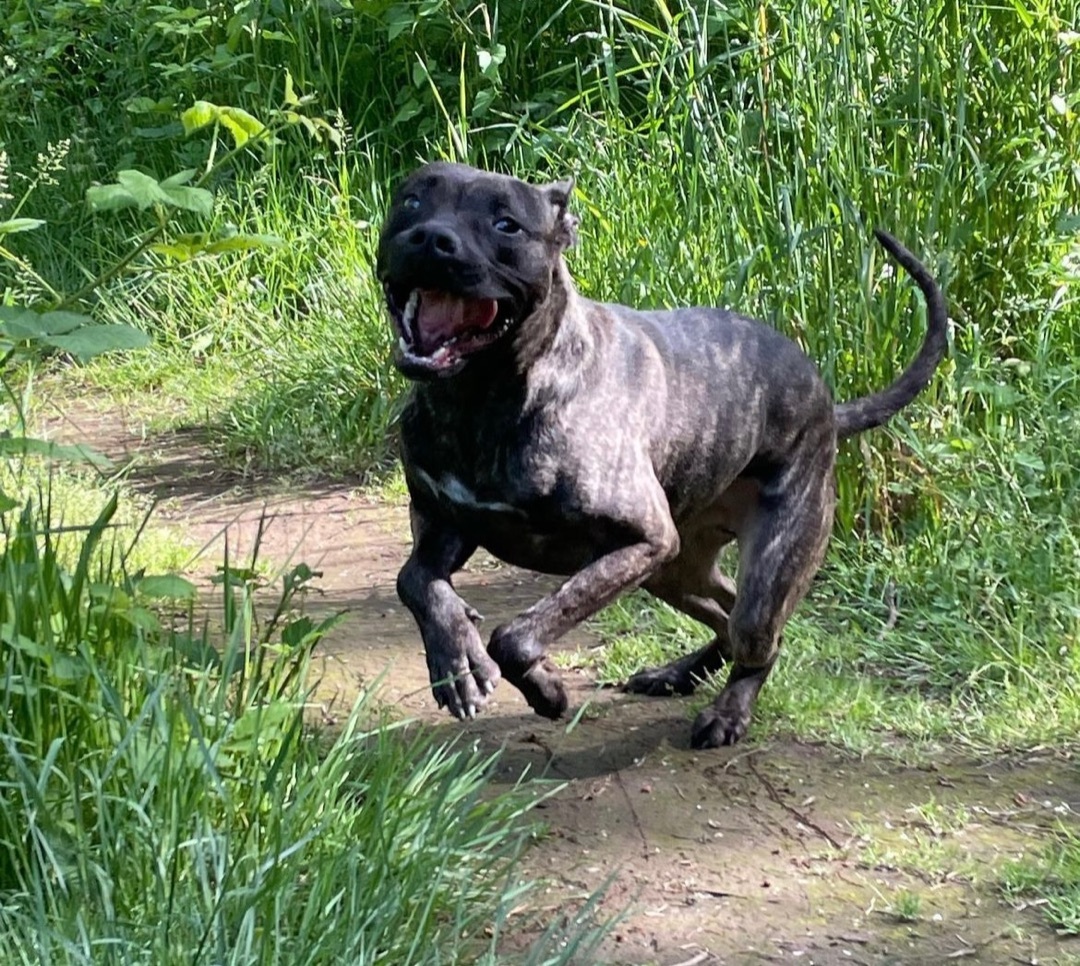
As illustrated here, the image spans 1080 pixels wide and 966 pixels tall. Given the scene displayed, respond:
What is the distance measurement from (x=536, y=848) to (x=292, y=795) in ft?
2.76

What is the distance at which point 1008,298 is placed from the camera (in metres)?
5.89

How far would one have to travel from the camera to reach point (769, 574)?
465 centimetres

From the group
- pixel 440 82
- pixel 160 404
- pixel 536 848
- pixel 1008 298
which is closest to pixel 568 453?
pixel 536 848

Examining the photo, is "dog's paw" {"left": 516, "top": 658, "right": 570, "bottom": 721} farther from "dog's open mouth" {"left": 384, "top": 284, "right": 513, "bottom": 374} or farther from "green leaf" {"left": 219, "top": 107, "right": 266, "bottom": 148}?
"green leaf" {"left": 219, "top": 107, "right": 266, "bottom": 148}

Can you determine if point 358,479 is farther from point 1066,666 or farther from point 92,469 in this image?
point 1066,666

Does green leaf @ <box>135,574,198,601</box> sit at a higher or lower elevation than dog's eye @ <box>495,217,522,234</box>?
→ lower

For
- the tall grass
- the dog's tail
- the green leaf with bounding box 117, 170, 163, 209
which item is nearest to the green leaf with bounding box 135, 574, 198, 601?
the tall grass

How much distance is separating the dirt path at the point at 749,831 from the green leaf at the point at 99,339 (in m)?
0.88

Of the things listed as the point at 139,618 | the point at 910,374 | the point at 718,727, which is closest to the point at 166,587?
the point at 139,618

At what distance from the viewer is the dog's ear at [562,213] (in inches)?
173

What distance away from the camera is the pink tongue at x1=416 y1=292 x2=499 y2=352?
410 centimetres

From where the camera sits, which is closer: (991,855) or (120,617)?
(120,617)

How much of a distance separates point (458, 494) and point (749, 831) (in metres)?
1.09

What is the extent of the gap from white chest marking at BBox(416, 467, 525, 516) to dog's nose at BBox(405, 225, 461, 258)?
0.59 meters
